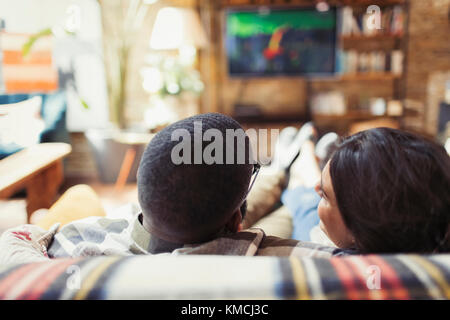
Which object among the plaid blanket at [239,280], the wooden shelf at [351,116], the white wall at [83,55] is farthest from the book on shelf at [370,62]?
the plaid blanket at [239,280]

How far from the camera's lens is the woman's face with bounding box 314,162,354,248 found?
624 millimetres

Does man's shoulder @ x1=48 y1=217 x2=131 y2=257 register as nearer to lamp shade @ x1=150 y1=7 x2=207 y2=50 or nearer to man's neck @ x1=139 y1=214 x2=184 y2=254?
man's neck @ x1=139 y1=214 x2=184 y2=254

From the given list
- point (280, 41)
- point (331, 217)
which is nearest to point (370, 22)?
point (280, 41)

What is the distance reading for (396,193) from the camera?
0.52 meters

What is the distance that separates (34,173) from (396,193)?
3.93 ft

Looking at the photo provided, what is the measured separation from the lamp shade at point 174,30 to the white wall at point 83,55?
0.78m

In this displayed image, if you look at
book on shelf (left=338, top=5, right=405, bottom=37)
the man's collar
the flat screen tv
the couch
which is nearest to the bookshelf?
book on shelf (left=338, top=5, right=405, bottom=37)

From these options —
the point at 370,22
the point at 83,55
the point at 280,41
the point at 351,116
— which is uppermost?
the point at 370,22

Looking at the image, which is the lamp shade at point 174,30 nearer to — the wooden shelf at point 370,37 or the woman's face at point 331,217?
the wooden shelf at point 370,37

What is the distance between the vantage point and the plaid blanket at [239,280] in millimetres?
405

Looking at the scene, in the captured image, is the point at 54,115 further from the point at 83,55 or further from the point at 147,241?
the point at 147,241

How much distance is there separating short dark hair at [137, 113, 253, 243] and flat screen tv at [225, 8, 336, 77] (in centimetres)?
392

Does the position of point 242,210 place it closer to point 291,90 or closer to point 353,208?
point 353,208

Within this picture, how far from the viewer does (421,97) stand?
14.8ft
